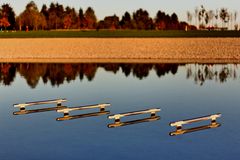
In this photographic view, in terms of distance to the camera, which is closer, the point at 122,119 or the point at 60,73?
the point at 122,119

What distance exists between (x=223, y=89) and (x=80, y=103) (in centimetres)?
1261

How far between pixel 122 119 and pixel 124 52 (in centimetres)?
5911

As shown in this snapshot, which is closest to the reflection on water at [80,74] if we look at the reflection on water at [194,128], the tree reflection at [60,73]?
the tree reflection at [60,73]

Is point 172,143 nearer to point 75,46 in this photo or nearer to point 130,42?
point 75,46

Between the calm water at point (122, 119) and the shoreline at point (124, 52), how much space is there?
24981 millimetres

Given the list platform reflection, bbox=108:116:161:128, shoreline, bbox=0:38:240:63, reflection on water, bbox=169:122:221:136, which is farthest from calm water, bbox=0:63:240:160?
shoreline, bbox=0:38:240:63

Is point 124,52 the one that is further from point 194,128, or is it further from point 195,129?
point 195,129

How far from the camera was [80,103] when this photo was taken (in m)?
32.6

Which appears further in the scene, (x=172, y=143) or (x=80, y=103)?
(x=80, y=103)

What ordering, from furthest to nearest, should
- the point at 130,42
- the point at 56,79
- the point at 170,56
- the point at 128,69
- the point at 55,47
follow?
the point at 130,42 → the point at 55,47 → the point at 170,56 → the point at 128,69 → the point at 56,79

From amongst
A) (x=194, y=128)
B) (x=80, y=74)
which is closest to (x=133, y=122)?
(x=194, y=128)

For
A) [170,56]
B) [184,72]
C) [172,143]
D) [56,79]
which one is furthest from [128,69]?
[172,143]

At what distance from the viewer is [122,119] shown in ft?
89.1

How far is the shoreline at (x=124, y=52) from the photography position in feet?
251
